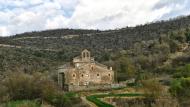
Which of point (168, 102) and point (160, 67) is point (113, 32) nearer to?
point (160, 67)

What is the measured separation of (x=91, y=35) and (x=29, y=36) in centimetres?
1846

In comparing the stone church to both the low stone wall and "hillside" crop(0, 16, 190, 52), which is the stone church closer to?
the low stone wall

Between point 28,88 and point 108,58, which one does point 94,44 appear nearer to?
point 108,58

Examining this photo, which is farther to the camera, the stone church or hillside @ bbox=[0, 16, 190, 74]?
hillside @ bbox=[0, 16, 190, 74]

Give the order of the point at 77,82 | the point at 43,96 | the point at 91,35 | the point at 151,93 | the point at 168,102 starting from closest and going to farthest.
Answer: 1. the point at 168,102
2. the point at 151,93
3. the point at 43,96
4. the point at 77,82
5. the point at 91,35

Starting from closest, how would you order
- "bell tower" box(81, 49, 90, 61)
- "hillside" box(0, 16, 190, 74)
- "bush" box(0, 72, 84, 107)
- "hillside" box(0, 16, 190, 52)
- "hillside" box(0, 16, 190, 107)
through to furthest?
"hillside" box(0, 16, 190, 107) → "bush" box(0, 72, 84, 107) → "bell tower" box(81, 49, 90, 61) → "hillside" box(0, 16, 190, 74) → "hillside" box(0, 16, 190, 52)

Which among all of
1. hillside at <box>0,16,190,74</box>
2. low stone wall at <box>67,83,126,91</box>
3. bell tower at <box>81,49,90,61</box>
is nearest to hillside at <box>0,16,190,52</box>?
hillside at <box>0,16,190,74</box>

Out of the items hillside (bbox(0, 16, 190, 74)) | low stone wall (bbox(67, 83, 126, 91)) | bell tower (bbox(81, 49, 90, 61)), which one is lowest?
low stone wall (bbox(67, 83, 126, 91))

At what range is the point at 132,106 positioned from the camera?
174 ft

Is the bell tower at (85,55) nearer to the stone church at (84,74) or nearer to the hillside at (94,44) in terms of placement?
the stone church at (84,74)

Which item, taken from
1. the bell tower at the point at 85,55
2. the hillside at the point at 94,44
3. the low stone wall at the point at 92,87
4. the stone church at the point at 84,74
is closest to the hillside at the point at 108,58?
the hillside at the point at 94,44

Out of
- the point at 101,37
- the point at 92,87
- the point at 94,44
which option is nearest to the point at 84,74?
the point at 92,87

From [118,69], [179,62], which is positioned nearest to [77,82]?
[118,69]

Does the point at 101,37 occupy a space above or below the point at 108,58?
above
